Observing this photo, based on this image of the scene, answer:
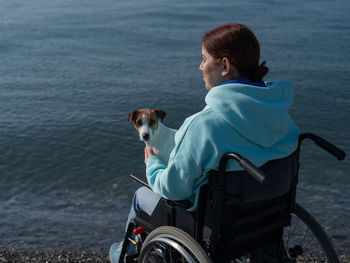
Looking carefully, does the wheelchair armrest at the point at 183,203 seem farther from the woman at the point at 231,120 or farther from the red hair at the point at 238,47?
the red hair at the point at 238,47

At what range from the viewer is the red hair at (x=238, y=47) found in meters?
2.60

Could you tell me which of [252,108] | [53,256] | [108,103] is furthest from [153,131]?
[108,103]

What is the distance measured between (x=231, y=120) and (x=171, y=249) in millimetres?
1196

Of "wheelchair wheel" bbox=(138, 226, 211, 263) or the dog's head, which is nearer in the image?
"wheelchair wheel" bbox=(138, 226, 211, 263)

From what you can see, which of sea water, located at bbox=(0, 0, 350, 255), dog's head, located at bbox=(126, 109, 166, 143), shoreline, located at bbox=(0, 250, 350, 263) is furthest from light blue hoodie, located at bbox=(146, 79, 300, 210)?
sea water, located at bbox=(0, 0, 350, 255)

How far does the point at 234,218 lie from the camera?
269cm

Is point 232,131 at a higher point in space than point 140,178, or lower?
higher

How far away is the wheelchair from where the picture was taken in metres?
2.58

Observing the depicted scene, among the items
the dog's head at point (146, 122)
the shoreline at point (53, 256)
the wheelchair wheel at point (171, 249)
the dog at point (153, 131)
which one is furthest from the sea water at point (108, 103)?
the wheelchair wheel at point (171, 249)

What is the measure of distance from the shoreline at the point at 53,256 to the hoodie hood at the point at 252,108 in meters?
3.31

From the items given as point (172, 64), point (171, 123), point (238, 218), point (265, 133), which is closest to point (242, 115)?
point (265, 133)

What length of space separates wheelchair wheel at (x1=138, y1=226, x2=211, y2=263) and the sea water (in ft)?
9.32

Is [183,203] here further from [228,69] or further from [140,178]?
[228,69]

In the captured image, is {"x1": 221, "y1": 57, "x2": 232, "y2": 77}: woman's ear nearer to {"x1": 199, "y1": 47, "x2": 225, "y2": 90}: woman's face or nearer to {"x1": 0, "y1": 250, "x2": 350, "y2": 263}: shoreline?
{"x1": 199, "y1": 47, "x2": 225, "y2": 90}: woman's face
